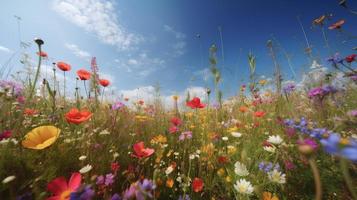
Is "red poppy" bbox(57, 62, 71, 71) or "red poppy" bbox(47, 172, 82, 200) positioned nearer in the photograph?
"red poppy" bbox(47, 172, 82, 200)

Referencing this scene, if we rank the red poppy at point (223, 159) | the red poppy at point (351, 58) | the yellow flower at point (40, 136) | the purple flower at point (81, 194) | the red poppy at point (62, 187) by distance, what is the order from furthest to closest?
the red poppy at point (351, 58), the red poppy at point (223, 159), the yellow flower at point (40, 136), the red poppy at point (62, 187), the purple flower at point (81, 194)

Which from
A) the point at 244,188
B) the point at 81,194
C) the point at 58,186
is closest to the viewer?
the point at 81,194

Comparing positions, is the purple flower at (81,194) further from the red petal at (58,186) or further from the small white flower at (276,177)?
the small white flower at (276,177)

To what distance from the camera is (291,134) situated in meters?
1.70

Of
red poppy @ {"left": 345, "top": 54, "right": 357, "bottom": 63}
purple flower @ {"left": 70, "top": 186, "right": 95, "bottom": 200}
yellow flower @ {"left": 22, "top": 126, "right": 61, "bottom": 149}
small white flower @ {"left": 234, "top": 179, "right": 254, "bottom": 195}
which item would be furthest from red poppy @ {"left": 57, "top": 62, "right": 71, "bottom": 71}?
red poppy @ {"left": 345, "top": 54, "right": 357, "bottom": 63}

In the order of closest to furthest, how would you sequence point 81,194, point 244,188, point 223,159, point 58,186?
point 81,194 → point 58,186 → point 244,188 → point 223,159

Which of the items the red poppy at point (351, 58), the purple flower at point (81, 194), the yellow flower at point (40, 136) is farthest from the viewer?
the red poppy at point (351, 58)

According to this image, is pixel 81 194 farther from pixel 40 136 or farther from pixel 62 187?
pixel 40 136

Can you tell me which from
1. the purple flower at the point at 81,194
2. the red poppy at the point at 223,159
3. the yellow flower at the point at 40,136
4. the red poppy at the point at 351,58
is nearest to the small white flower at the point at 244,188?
the red poppy at the point at 223,159

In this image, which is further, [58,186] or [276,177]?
[276,177]

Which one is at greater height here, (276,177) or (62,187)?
(62,187)

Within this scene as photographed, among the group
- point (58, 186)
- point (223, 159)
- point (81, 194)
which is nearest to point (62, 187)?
point (58, 186)

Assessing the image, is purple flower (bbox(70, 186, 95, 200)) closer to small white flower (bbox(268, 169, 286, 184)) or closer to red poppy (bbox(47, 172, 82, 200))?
red poppy (bbox(47, 172, 82, 200))

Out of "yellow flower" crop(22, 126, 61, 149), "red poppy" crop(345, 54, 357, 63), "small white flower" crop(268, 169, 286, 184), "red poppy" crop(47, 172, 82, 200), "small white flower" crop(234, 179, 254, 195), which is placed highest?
"red poppy" crop(345, 54, 357, 63)
